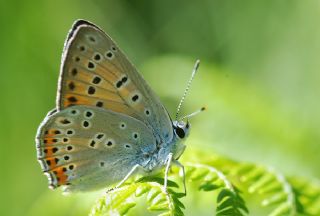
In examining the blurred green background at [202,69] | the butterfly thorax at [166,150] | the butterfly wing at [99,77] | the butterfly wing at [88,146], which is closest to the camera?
the butterfly wing at [99,77]

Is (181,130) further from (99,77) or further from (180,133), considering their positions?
(99,77)

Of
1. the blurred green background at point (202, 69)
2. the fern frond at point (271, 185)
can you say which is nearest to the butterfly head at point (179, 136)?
the fern frond at point (271, 185)

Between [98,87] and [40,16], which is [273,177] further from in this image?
[40,16]

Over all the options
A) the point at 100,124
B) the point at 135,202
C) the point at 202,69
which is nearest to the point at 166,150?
the point at 100,124

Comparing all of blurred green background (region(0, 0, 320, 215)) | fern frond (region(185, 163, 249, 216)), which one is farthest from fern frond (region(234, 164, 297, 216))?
blurred green background (region(0, 0, 320, 215))

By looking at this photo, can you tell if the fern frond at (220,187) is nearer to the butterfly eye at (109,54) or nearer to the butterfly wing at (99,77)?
the butterfly wing at (99,77)

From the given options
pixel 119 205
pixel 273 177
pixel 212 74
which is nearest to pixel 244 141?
pixel 212 74

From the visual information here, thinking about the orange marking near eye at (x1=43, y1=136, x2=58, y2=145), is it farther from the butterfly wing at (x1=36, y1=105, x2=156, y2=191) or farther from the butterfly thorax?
the butterfly thorax
